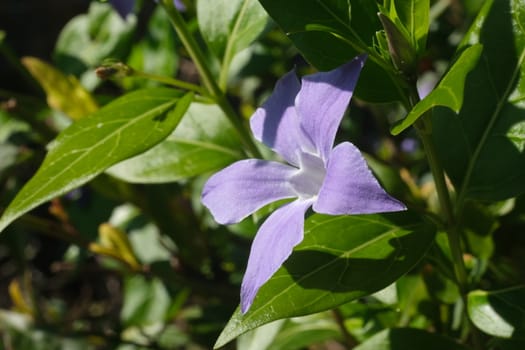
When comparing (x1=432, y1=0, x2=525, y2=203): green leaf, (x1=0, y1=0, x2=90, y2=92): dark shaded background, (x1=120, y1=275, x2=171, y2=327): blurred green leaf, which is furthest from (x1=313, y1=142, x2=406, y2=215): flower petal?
(x1=0, y1=0, x2=90, y2=92): dark shaded background

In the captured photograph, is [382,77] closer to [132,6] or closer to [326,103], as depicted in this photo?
[326,103]

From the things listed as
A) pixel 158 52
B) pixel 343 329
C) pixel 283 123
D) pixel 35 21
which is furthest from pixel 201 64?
pixel 35 21

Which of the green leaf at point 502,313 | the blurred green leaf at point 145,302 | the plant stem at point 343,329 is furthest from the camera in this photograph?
the blurred green leaf at point 145,302

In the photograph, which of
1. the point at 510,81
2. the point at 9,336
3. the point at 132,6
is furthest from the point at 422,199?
the point at 9,336

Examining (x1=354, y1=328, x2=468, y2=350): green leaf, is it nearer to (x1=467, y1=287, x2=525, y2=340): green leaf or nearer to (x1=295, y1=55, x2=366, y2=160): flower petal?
(x1=467, y1=287, x2=525, y2=340): green leaf

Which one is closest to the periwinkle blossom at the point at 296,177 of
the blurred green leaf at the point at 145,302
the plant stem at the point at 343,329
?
the plant stem at the point at 343,329

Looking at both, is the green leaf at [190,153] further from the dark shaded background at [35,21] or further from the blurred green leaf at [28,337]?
the dark shaded background at [35,21]

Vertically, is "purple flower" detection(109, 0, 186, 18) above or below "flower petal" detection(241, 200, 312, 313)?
above
